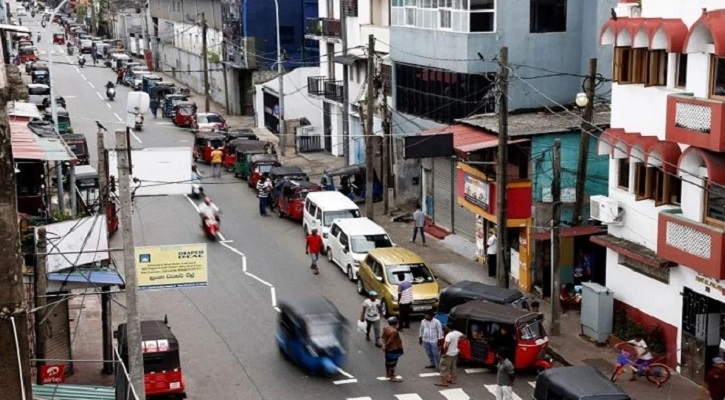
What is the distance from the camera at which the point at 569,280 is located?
29859 mm

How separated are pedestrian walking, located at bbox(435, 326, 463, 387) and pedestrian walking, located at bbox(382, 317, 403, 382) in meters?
0.95

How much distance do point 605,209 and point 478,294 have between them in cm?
374

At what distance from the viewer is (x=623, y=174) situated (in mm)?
26094

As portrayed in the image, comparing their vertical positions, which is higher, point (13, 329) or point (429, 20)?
point (429, 20)

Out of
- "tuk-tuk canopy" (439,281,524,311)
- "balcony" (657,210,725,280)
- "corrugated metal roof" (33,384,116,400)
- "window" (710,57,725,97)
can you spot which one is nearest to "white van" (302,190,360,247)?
"tuk-tuk canopy" (439,281,524,311)

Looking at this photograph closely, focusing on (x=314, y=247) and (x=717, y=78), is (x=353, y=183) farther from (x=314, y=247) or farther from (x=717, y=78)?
(x=717, y=78)

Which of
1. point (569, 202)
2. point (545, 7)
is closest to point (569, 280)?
point (569, 202)

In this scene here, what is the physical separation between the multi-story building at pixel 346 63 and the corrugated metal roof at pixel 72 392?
2466 centimetres

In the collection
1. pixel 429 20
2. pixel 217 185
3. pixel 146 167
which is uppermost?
pixel 429 20

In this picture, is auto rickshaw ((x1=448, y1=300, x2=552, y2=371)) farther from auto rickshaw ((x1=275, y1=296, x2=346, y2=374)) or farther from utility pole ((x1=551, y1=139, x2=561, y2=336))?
auto rickshaw ((x1=275, y1=296, x2=346, y2=374))

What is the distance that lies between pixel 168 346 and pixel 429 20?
19.7m

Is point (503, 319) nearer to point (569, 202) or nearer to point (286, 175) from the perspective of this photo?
point (569, 202)

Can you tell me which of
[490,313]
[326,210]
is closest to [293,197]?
[326,210]

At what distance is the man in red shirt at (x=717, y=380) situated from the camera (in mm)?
20656
